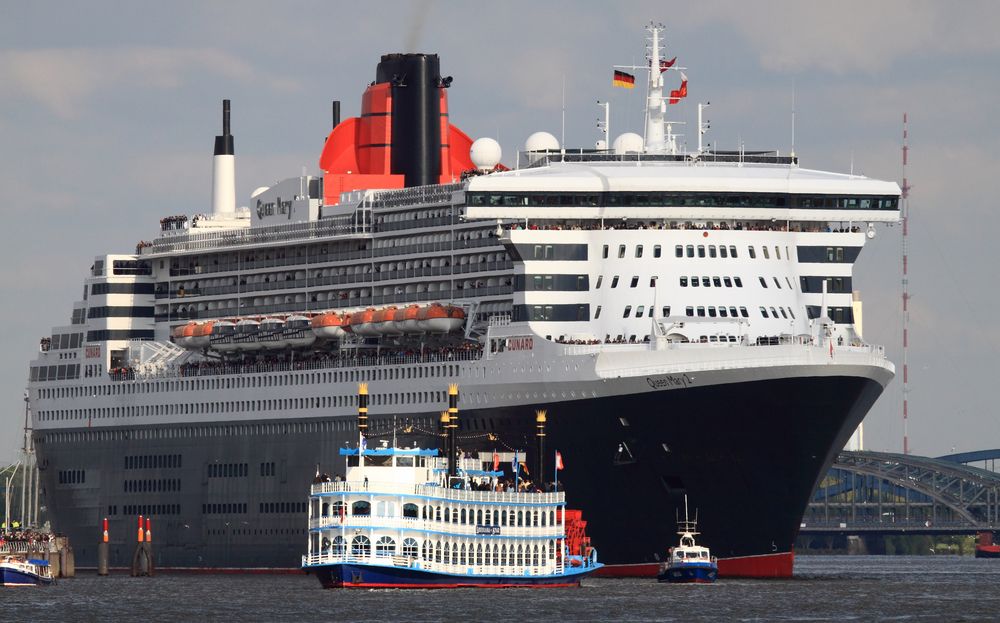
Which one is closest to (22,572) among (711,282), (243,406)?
(243,406)

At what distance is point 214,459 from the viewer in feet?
393

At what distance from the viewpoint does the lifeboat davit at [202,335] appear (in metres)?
122

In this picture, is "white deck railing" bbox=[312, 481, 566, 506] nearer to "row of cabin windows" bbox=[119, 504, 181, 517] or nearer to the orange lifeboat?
the orange lifeboat

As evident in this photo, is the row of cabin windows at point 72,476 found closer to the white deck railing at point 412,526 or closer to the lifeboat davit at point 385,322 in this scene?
the lifeboat davit at point 385,322

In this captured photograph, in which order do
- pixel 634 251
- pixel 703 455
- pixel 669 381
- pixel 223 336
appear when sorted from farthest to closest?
pixel 223 336, pixel 634 251, pixel 703 455, pixel 669 381

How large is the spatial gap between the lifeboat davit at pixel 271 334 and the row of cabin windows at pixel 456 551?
84.6ft

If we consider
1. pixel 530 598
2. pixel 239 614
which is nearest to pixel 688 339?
pixel 530 598

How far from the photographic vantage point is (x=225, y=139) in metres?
133

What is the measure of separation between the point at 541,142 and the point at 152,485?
89.3 ft

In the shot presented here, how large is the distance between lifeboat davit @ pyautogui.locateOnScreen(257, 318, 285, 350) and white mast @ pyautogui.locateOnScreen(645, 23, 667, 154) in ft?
64.6

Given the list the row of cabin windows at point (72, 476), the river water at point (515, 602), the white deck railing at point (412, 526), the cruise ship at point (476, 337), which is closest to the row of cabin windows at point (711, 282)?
the cruise ship at point (476, 337)

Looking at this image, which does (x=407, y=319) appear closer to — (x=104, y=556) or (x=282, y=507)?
(x=282, y=507)

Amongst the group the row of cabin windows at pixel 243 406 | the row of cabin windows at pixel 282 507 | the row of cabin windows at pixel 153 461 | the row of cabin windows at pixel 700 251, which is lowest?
the row of cabin windows at pixel 282 507

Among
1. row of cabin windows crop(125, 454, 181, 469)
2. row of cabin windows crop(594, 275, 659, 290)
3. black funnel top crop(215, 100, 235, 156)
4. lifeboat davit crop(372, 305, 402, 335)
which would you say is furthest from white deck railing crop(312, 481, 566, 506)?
black funnel top crop(215, 100, 235, 156)
